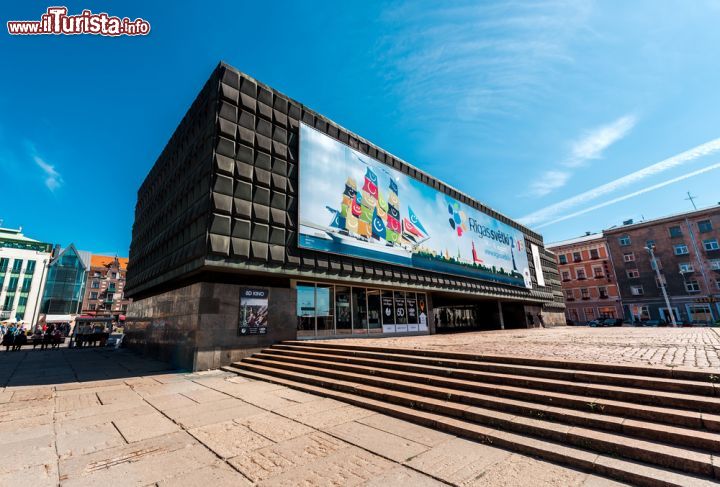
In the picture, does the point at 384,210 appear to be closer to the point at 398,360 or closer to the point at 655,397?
the point at 398,360

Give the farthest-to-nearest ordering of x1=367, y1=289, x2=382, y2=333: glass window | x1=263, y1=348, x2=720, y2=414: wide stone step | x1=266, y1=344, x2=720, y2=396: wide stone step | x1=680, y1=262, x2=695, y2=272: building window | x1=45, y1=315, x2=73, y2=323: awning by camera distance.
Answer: x1=45, y1=315, x2=73, y2=323: awning, x1=680, y1=262, x2=695, y2=272: building window, x1=367, y1=289, x2=382, y2=333: glass window, x1=266, y1=344, x2=720, y2=396: wide stone step, x1=263, y1=348, x2=720, y2=414: wide stone step

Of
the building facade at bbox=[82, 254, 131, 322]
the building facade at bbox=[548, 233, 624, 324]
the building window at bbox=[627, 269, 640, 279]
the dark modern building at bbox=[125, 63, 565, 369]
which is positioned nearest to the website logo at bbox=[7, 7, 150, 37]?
the dark modern building at bbox=[125, 63, 565, 369]

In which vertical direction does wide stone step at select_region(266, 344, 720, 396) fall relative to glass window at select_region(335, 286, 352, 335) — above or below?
below

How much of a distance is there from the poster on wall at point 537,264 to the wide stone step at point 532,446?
125 feet

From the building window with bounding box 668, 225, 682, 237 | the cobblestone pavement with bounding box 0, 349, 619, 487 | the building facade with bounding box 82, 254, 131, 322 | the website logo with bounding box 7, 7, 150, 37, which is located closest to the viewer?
the cobblestone pavement with bounding box 0, 349, 619, 487

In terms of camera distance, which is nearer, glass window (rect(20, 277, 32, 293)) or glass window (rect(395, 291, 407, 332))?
glass window (rect(395, 291, 407, 332))

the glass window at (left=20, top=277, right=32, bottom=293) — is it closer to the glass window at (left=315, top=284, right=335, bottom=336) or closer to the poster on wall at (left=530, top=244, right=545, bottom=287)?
the glass window at (left=315, top=284, right=335, bottom=336)

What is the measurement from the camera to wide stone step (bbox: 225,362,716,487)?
147 inches

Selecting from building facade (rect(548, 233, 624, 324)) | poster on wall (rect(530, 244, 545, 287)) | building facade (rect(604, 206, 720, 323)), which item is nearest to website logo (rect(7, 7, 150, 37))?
poster on wall (rect(530, 244, 545, 287))

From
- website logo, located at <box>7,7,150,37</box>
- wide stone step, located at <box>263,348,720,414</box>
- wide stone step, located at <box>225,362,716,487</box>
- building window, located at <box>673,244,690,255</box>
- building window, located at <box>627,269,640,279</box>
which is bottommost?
wide stone step, located at <box>225,362,716,487</box>

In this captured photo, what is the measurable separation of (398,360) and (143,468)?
6.60m

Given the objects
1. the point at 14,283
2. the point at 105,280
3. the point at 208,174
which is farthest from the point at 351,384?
the point at 105,280

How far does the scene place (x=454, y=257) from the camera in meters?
25.5

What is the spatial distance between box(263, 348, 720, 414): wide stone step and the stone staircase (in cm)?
2
